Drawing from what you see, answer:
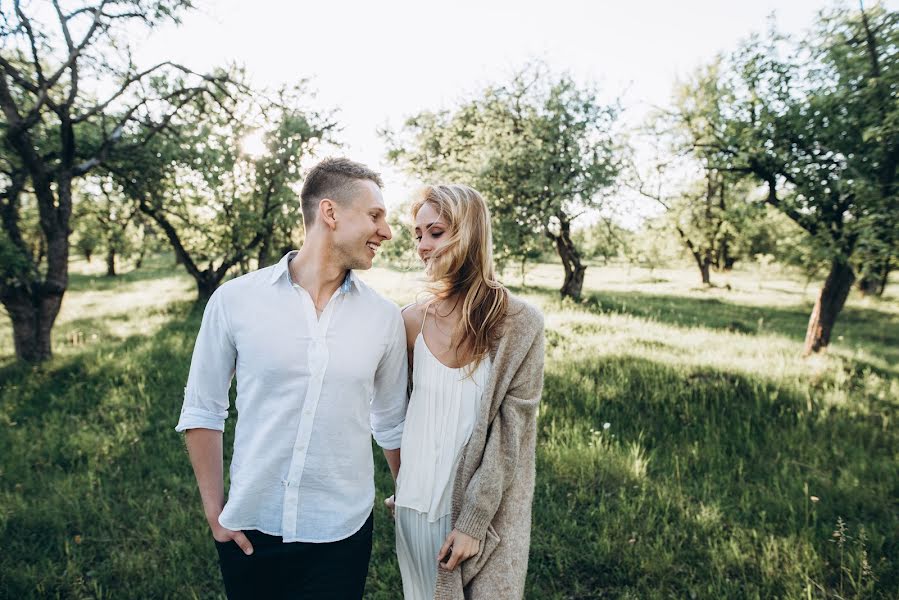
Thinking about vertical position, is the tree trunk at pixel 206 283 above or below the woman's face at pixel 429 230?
below

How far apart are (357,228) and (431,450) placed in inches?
45.1

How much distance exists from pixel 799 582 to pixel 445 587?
2875 millimetres

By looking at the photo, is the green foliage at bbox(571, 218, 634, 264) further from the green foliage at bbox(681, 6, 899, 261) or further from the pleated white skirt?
the pleated white skirt

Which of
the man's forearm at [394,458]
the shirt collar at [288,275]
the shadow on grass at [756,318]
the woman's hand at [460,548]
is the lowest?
the shadow on grass at [756,318]

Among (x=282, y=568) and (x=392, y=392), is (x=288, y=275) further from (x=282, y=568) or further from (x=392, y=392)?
(x=282, y=568)

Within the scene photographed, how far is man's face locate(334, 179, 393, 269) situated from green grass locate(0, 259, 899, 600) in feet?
8.83

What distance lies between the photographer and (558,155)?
14203 millimetres

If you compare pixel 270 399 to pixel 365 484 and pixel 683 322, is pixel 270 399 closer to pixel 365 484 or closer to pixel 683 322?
pixel 365 484

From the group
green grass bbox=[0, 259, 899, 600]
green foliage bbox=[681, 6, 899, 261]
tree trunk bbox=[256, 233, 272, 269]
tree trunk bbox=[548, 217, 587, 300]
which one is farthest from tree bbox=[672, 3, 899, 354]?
tree trunk bbox=[256, 233, 272, 269]

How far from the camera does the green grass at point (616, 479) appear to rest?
11.9ft

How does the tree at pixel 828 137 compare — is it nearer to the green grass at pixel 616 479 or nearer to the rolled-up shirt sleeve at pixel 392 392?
the green grass at pixel 616 479

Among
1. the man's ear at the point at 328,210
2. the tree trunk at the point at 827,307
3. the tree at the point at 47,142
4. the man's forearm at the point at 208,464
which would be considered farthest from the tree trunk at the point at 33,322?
the tree trunk at the point at 827,307

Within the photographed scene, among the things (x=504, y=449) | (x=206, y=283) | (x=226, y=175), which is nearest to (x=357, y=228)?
(x=504, y=449)

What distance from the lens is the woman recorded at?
217 cm
